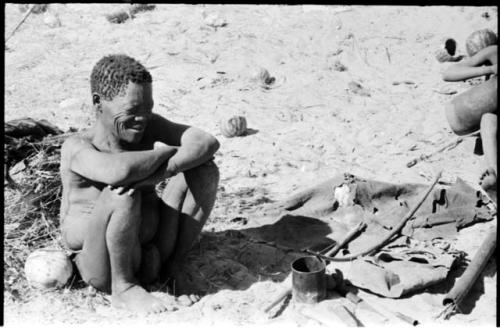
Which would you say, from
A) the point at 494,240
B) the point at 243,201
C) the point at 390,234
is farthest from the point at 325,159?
the point at 494,240

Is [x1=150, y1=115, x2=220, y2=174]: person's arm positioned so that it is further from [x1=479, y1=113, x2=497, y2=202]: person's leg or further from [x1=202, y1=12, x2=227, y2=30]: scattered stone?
[x1=202, y1=12, x2=227, y2=30]: scattered stone

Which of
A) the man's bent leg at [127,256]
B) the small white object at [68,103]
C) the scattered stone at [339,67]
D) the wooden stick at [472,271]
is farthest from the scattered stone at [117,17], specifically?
the wooden stick at [472,271]

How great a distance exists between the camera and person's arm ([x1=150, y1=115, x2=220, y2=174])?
4.55 metres

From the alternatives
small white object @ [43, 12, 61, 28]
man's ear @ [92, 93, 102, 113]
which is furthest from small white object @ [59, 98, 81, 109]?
man's ear @ [92, 93, 102, 113]

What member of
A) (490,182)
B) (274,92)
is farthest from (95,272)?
(274,92)

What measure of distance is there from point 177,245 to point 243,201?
4.48 ft

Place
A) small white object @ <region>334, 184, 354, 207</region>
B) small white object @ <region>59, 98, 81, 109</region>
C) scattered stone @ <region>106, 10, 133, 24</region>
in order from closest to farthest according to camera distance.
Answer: small white object @ <region>334, 184, 354, 207</region> < small white object @ <region>59, 98, 81, 109</region> < scattered stone @ <region>106, 10, 133, 24</region>

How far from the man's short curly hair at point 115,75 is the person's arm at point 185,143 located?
45cm

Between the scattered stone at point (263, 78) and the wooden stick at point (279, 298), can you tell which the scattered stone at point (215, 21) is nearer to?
the scattered stone at point (263, 78)

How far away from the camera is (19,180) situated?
5797 mm

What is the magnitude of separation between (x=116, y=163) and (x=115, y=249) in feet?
1.85

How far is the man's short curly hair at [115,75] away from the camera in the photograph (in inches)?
175

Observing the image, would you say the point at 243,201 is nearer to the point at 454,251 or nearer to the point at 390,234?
the point at 390,234

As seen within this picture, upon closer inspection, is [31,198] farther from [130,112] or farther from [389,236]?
[389,236]
